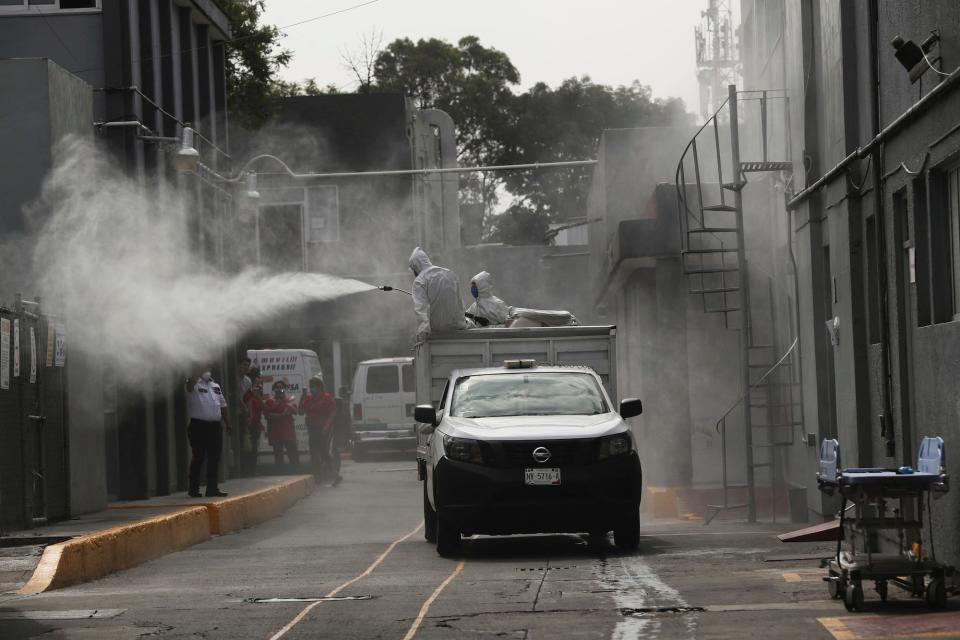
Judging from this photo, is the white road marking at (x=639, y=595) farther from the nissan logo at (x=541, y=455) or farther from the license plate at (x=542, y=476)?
the nissan logo at (x=541, y=455)

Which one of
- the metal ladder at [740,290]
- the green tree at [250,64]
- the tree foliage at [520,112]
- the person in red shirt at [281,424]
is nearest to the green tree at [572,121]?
the tree foliage at [520,112]

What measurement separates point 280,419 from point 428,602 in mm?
18817

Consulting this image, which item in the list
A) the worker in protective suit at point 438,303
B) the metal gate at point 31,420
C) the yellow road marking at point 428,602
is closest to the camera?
the yellow road marking at point 428,602

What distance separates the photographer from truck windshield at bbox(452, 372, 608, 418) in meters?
14.0

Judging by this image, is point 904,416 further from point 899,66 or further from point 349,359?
point 349,359

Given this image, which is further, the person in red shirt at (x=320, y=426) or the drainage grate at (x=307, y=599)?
the person in red shirt at (x=320, y=426)

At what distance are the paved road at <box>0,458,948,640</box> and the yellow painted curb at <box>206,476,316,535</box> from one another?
6.09ft

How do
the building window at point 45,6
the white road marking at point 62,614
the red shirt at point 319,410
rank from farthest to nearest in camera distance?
the red shirt at point 319,410 < the building window at point 45,6 < the white road marking at point 62,614

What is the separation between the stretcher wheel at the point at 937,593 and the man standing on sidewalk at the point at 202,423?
13.0 meters

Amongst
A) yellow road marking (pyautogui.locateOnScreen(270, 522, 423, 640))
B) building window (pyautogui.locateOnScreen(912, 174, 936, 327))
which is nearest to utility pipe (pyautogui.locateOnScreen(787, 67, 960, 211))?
building window (pyautogui.locateOnScreen(912, 174, 936, 327))

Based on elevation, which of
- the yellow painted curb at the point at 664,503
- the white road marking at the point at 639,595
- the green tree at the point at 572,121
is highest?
the green tree at the point at 572,121

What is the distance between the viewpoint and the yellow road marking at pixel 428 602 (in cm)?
860

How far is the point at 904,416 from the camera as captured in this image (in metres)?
11.7

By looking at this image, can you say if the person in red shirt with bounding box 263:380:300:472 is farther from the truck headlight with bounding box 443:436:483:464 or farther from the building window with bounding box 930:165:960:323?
the building window with bounding box 930:165:960:323
